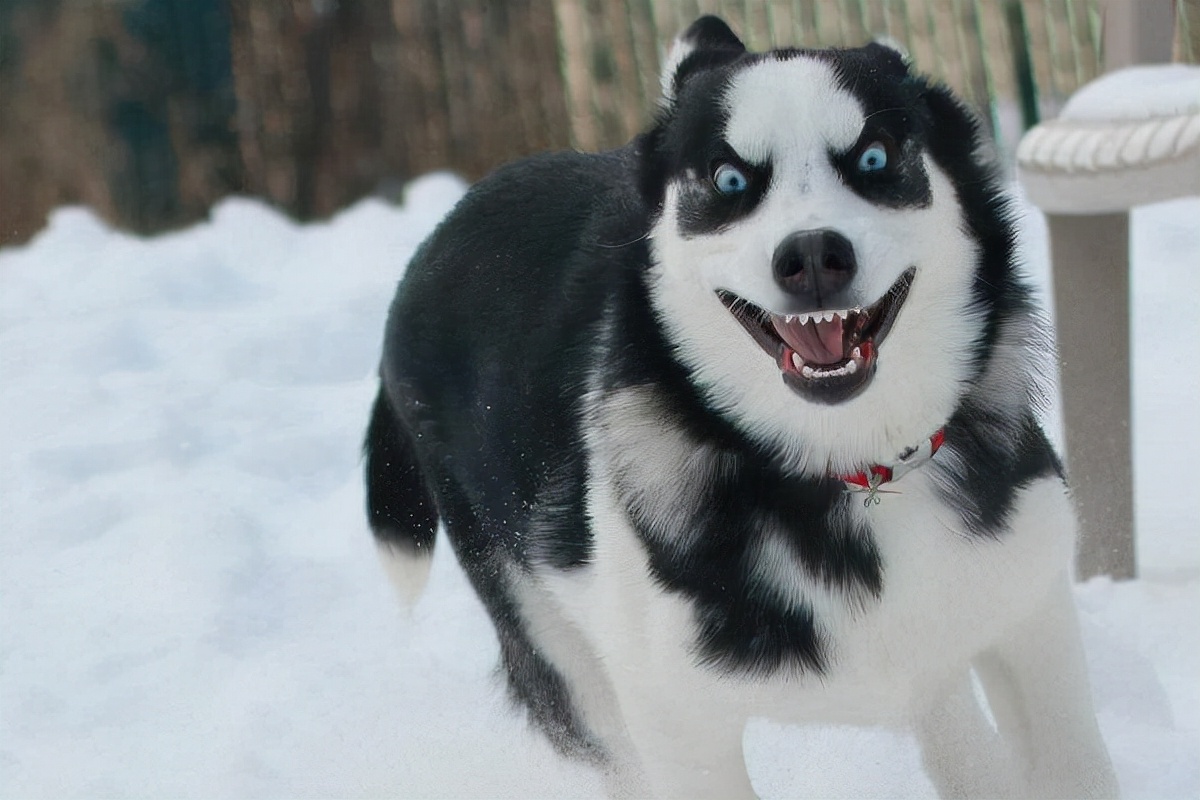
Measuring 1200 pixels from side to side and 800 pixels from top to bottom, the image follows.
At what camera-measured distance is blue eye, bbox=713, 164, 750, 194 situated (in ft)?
6.86

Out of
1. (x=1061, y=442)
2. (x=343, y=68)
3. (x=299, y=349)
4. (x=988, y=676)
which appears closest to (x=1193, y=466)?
(x=1061, y=442)

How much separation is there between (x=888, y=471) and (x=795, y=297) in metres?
0.40

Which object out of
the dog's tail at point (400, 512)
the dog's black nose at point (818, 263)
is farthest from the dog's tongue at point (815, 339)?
the dog's tail at point (400, 512)

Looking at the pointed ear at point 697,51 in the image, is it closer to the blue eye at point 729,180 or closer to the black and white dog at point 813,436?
the black and white dog at point 813,436

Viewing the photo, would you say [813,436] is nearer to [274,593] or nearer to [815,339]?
[815,339]

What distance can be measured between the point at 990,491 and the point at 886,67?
2.18 ft

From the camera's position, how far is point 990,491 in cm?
220

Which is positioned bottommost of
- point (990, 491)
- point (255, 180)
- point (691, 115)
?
point (255, 180)

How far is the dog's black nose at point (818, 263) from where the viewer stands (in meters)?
1.89

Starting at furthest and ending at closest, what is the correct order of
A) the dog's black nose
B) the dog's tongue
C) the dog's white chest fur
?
the dog's white chest fur < the dog's tongue < the dog's black nose

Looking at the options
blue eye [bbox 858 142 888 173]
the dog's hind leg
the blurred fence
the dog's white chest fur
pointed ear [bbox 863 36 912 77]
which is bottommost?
the blurred fence

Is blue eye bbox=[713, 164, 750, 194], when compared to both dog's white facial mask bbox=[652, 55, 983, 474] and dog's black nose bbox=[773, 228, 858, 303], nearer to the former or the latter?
dog's white facial mask bbox=[652, 55, 983, 474]

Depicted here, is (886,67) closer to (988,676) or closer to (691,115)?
(691,115)

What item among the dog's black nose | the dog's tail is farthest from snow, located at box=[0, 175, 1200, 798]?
the dog's black nose
